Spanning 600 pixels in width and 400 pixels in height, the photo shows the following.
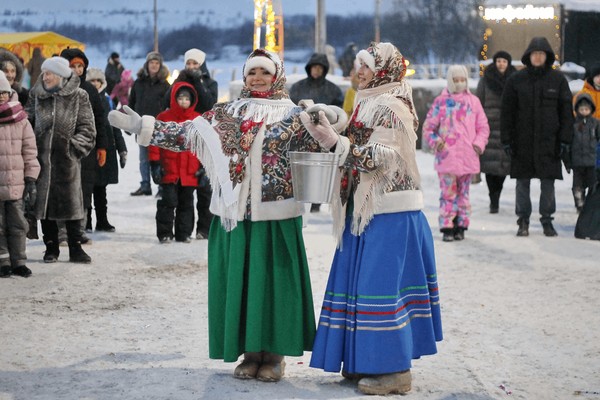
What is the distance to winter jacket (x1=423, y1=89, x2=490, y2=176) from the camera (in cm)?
1152

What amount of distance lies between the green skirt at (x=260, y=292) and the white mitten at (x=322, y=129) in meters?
0.59

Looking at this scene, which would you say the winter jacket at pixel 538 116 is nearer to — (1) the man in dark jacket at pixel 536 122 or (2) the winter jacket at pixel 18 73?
(1) the man in dark jacket at pixel 536 122

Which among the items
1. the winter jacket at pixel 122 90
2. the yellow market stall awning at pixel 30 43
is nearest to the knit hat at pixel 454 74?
the winter jacket at pixel 122 90

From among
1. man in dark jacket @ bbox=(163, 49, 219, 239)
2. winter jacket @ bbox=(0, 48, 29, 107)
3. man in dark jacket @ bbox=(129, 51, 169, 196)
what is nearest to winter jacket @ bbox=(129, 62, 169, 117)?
man in dark jacket @ bbox=(129, 51, 169, 196)

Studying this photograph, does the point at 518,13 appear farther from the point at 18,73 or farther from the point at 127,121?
the point at 127,121

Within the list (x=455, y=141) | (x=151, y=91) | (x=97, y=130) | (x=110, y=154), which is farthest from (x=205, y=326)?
(x=151, y=91)

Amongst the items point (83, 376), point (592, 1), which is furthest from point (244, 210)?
point (592, 1)

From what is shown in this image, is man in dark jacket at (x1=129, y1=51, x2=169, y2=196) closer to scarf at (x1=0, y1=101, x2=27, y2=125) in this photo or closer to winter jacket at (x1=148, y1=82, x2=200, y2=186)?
winter jacket at (x1=148, y1=82, x2=200, y2=186)

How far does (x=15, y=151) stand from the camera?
905 cm

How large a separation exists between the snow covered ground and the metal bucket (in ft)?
3.30

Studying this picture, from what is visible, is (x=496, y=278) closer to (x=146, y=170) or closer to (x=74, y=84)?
(x=74, y=84)

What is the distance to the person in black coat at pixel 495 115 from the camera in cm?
1395

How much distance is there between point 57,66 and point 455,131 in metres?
4.06

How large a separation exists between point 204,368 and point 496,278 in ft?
12.6
